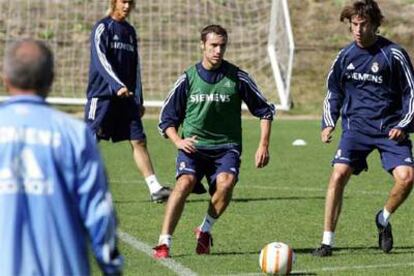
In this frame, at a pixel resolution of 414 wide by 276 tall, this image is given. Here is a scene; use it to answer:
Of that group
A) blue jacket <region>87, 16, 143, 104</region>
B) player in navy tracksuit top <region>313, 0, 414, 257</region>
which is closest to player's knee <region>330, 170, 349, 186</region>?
player in navy tracksuit top <region>313, 0, 414, 257</region>

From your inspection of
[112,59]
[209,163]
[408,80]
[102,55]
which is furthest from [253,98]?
[112,59]

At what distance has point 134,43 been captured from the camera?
11.7m

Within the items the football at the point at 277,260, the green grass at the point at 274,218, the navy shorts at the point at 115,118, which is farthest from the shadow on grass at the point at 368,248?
the navy shorts at the point at 115,118

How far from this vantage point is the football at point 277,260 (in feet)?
26.3

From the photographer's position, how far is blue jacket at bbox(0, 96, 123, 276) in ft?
14.0

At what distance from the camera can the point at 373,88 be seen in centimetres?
920

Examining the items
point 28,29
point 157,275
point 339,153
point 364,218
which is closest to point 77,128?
point 157,275

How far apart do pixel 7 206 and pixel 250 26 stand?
2009cm

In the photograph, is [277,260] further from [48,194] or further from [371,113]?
[48,194]

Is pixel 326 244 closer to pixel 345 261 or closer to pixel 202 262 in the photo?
pixel 345 261

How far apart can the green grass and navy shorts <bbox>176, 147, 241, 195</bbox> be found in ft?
1.97

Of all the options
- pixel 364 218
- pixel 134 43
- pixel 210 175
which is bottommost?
pixel 364 218

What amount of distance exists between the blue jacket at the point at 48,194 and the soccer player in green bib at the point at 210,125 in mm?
4558

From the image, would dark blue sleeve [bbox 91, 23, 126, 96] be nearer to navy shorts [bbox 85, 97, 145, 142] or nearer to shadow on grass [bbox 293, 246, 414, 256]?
navy shorts [bbox 85, 97, 145, 142]
